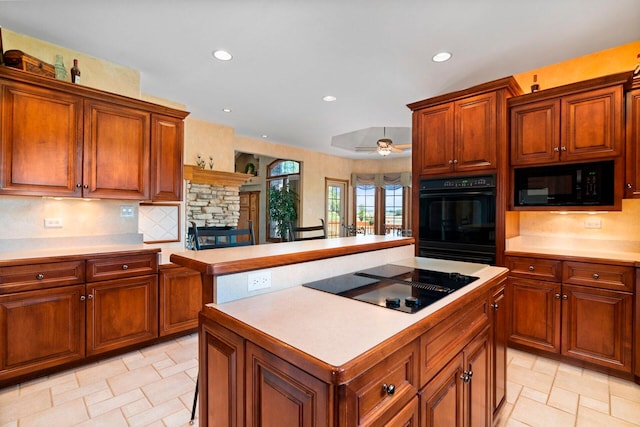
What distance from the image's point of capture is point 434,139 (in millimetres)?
3178

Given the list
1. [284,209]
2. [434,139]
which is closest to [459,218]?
[434,139]

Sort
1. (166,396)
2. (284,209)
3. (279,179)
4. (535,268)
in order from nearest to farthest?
(166,396), (535,268), (284,209), (279,179)

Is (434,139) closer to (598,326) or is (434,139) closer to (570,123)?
(570,123)

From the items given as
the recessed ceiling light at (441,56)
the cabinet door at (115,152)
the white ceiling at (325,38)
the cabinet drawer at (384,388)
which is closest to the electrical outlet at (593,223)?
the white ceiling at (325,38)

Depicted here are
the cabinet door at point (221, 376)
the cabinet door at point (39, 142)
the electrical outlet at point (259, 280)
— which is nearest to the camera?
the cabinet door at point (221, 376)

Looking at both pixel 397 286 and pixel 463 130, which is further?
pixel 463 130

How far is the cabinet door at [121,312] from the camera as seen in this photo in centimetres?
245

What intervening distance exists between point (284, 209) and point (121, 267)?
4846 mm

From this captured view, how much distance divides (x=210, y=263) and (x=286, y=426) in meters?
0.60

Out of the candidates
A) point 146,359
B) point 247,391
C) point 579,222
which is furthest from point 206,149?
point 579,222

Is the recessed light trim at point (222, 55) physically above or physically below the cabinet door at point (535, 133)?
above

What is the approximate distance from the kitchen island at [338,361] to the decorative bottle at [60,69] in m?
2.69

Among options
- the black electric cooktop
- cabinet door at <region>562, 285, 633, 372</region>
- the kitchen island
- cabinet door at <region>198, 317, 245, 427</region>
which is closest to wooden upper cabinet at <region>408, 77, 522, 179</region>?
cabinet door at <region>562, 285, 633, 372</region>

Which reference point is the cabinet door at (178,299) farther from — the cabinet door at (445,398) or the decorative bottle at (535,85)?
the decorative bottle at (535,85)
